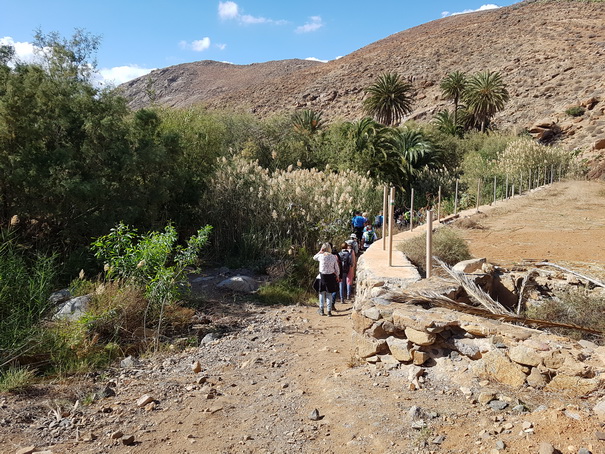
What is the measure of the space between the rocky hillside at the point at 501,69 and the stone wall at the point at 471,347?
2618 cm

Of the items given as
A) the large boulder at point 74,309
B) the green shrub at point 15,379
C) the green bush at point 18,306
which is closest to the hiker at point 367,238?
the large boulder at point 74,309

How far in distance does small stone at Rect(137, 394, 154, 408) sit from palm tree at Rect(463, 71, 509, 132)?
29318mm

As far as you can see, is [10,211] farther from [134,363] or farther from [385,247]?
[385,247]

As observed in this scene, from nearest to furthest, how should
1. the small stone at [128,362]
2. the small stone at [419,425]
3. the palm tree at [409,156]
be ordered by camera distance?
the small stone at [419,425]
the small stone at [128,362]
the palm tree at [409,156]

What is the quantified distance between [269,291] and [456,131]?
79.0ft

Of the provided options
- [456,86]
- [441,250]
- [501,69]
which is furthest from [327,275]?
[501,69]

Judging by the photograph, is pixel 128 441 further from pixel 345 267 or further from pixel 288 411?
pixel 345 267

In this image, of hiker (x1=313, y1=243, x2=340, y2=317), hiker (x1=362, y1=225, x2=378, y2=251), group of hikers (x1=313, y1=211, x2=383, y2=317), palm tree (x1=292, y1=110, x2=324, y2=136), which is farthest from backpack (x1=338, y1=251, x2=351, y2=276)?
palm tree (x1=292, y1=110, x2=324, y2=136)

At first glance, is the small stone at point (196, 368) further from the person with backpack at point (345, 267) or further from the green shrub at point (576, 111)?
the green shrub at point (576, 111)

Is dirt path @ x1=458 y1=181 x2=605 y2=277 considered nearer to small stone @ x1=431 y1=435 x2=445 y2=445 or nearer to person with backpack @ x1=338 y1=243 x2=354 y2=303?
person with backpack @ x1=338 y1=243 x2=354 y2=303

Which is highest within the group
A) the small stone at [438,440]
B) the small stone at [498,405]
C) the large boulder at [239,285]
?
the small stone at [498,405]

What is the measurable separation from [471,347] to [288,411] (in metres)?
1.79

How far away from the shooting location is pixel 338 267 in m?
8.32

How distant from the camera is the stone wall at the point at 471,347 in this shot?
3.91 meters
